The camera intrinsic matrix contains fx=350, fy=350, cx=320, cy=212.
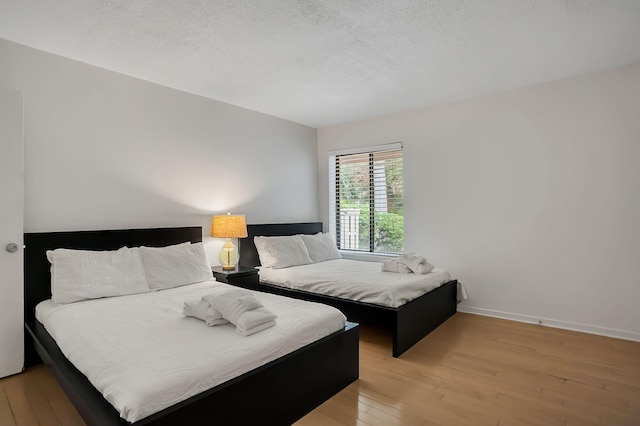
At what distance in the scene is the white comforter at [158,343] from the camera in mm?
1444

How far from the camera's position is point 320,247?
15.4 ft

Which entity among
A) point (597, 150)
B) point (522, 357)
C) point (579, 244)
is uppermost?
point (597, 150)

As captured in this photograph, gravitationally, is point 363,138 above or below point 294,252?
above

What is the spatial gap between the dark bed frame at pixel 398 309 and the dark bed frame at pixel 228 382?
0.58 metres

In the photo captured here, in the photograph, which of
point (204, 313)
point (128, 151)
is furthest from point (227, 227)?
point (204, 313)

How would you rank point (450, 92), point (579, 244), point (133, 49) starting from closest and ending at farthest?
1. point (133, 49)
2. point (579, 244)
3. point (450, 92)

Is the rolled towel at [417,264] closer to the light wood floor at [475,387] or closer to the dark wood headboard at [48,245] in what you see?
the light wood floor at [475,387]

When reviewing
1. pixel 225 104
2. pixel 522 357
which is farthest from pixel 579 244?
pixel 225 104

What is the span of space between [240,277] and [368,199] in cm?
225

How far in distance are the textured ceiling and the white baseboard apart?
96.7 inches

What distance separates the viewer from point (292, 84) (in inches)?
140

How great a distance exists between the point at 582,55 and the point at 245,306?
3385mm

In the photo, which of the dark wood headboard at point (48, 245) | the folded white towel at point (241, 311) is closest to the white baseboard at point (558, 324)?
the folded white towel at point (241, 311)

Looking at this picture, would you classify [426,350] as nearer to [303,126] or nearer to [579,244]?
[579,244]
